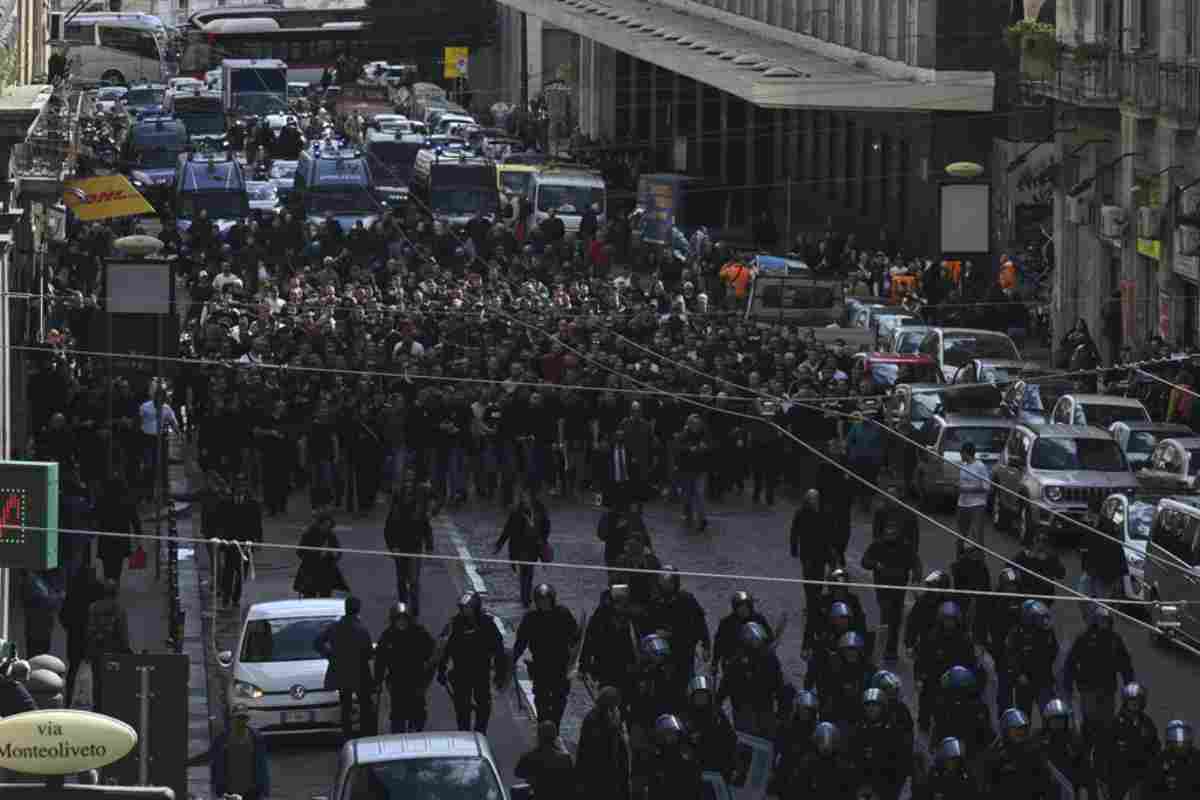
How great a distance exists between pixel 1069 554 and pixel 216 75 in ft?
212

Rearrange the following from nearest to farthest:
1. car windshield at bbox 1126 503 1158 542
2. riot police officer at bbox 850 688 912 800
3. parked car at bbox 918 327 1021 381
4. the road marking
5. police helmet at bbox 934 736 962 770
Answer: police helmet at bbox 934 736 962 770 < riot police officer at bbox 850 688 912 800 < the road marking < car windshield at bbox 1126 503 1158 542 < parked car at bbox 918 327 1021 381

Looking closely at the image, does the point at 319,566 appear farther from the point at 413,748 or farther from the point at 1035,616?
the point at 413,748

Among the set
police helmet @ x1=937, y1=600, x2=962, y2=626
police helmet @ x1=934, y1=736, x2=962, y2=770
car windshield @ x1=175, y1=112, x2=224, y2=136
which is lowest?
police helmet @ x1=934, y1=736, x2=962, y2=770

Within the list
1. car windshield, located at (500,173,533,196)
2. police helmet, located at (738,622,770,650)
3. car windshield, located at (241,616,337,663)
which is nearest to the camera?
police helmet, located at (738,622,770,650)

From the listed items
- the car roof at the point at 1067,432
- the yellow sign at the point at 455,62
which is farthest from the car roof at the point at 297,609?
the yellow sign at the point at 455,62

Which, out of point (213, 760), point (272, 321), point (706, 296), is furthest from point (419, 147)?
point (213, 760)

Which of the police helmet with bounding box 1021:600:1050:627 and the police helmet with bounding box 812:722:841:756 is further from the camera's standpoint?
the police helmet with bounding box 1021:600:1050:627

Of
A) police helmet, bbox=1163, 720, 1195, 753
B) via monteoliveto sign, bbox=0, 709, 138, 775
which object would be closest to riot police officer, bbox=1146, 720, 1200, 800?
police helmet, bbox=1163, 720, 1195, 753

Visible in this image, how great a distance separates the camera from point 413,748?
65.7 ft

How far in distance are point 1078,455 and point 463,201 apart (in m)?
29.3

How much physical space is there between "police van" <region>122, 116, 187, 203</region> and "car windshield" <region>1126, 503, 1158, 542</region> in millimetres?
38369

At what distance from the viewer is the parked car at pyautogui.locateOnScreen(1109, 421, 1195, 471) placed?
34906mm

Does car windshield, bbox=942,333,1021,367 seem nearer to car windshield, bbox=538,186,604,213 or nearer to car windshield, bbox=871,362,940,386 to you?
car windshield, bbox=871,362,940,386

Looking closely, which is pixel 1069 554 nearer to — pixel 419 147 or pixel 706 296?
pixel 706 296
